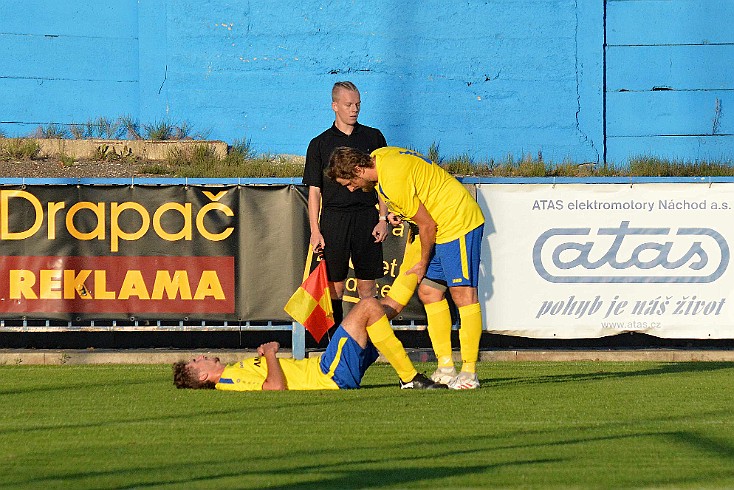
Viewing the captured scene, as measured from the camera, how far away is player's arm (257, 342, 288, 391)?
9641mm

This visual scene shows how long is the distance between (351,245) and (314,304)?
1.88ft

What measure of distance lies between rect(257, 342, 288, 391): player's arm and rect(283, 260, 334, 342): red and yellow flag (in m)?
1.34

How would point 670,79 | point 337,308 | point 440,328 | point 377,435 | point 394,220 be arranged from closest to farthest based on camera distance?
1. point 377,435
2. point 440,328
3. point 394,220
4. point 337,308
5. point 670,79

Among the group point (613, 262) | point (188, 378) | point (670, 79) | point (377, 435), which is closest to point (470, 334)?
point (188, 378)

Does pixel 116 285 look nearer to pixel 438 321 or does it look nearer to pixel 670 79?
pixel 438 321

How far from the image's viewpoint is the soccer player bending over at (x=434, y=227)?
381 inches

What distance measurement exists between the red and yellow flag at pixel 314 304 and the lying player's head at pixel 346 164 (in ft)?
5.46

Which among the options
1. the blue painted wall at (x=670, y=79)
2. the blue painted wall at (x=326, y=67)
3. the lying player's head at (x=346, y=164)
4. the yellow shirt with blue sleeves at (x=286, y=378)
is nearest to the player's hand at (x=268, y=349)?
the yellow shirt with blue sleeves at (x=286, y=378)

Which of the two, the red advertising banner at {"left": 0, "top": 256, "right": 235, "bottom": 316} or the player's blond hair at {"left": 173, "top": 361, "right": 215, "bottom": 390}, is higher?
the red advertising banner at {"left": 0, "top": 256, "right": 235, "bottom": 316}

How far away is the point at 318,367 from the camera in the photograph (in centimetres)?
981

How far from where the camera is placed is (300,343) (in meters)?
12.8

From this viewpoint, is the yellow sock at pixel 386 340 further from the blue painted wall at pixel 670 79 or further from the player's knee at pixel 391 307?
the blue painted wall at pixel 670 79

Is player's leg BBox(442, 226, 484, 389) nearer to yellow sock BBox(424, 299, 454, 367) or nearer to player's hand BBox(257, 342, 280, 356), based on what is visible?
yellow sock BBox(424, 299, 454, 367)

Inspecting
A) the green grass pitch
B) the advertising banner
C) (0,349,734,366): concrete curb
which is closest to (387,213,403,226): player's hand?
the green grass pitch
